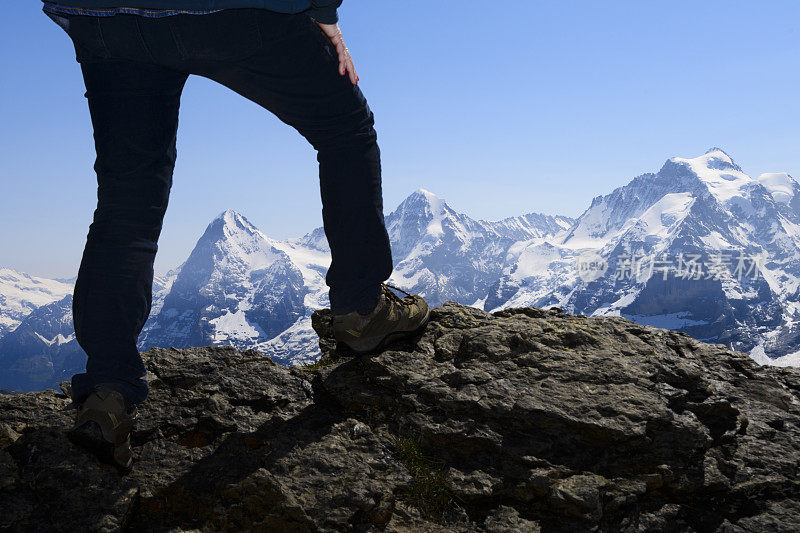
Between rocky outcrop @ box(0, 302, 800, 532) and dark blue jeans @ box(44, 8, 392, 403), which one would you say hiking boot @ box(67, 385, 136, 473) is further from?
rocky outcrop @ box(0, 302, 800, 532)

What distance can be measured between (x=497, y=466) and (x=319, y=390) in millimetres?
1838

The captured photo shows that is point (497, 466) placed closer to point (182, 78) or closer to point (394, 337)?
point (394, 337)

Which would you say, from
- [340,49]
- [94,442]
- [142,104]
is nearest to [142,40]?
[142,104]

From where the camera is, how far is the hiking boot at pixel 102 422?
11.9 feet

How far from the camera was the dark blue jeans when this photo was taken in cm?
339

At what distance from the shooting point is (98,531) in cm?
336

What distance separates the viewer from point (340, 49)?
3908 millimetres

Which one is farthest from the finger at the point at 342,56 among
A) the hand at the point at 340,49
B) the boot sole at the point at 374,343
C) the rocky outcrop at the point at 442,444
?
the rocky outcrop at the point at 442,444

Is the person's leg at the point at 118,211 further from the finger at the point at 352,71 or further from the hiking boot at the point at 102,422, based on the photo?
the finger at the point at 352,71

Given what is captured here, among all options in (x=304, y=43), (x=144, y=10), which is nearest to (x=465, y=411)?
(x=304, y=43)

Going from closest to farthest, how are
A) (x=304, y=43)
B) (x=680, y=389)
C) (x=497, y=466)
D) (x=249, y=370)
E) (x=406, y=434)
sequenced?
(x=304, y=43)
(x=497, y=466)
(x=406, y=434)
(x=680, y=389)
(x=249, y=370)

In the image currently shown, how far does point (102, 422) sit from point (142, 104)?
A: 7.12 feet

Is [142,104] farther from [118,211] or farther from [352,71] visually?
[352,71]

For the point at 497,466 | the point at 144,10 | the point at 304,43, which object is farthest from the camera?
the point at 497,466
